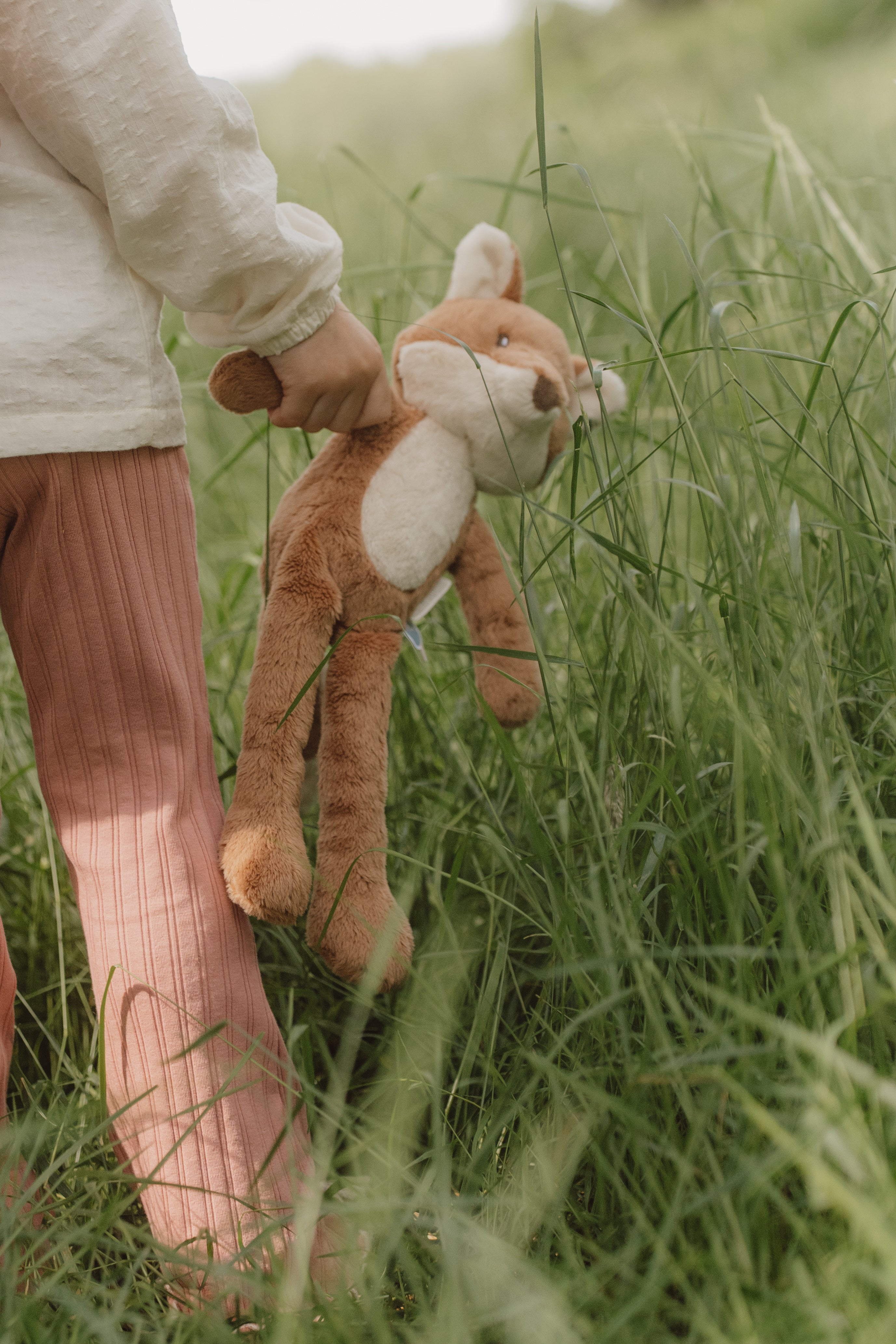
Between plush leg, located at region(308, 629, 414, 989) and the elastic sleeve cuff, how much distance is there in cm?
23

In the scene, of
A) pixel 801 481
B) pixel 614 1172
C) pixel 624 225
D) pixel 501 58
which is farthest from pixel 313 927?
pixel 501 58

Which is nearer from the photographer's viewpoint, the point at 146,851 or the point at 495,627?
the point at 146,851

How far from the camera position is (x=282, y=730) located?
824 mm

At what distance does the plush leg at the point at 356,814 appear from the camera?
2.64ft

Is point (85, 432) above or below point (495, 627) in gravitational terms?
above

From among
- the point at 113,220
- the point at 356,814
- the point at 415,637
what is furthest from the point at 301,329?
the point at 356,814

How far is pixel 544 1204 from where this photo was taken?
0.70m

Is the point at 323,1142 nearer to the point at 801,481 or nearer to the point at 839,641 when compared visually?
the point at 839,641

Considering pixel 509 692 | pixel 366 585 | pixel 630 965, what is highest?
pixel 366 585

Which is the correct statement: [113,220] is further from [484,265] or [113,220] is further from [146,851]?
[146,851]

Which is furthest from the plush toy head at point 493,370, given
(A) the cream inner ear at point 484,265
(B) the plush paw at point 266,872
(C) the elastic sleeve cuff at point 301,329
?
(B) the plush paw at point 266,872

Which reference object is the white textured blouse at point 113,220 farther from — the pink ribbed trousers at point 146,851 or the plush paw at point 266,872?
the plush paw at point 266,872

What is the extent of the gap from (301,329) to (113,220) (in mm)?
151

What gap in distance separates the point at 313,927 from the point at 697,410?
19.6 inches
